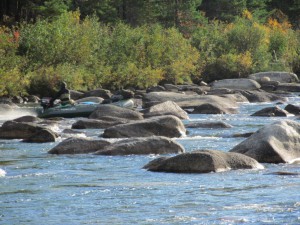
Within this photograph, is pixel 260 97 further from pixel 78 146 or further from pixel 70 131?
pixel 78 146

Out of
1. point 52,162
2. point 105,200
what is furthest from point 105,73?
point 105,200

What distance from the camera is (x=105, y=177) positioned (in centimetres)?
1364

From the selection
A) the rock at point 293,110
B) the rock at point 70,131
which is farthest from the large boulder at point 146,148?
the rock at point 293,110

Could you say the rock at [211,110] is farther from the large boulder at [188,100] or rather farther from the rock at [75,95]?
the rock at [75,95]

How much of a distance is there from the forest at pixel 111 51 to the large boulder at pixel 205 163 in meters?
20.7

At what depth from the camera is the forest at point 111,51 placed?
37781 millimetres

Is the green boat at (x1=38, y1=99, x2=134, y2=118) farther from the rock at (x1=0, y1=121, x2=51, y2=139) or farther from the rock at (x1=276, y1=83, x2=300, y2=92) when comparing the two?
the rock at (x1=276, y1=83, x2=300, y2=92)

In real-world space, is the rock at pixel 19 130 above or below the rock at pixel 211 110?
above

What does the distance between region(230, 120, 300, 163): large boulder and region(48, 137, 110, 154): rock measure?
300cm

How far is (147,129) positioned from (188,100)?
11.9 meters

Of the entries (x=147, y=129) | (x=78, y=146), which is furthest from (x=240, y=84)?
(x=78, y=146)

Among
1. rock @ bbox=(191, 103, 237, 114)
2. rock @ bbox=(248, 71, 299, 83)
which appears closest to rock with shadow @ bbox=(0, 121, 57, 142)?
rock @ bbox=(191, 103, 237, 114)

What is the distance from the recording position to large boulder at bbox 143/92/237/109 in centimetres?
2991

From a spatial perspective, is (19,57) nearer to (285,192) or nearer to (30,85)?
(30,85)
